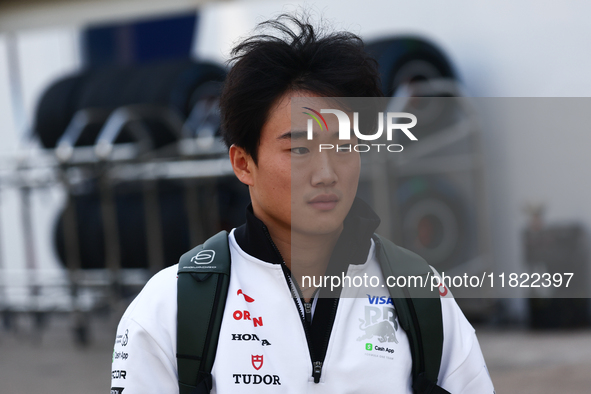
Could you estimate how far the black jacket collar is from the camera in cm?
166

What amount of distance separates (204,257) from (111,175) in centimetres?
471

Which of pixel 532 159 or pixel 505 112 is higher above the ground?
pixel 505 112

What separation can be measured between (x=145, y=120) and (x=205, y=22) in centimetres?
157

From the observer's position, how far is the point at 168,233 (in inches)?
259

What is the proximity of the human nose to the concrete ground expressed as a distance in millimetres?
3231

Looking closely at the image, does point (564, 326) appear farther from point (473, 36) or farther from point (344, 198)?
point (344, 198)

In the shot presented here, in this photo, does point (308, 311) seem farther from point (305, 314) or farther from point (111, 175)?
point (111, 175)

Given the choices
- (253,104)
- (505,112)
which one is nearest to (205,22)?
(505,112)

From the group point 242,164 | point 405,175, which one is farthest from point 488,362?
point 242,164

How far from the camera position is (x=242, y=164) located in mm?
1726

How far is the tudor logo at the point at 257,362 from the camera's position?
1535mm

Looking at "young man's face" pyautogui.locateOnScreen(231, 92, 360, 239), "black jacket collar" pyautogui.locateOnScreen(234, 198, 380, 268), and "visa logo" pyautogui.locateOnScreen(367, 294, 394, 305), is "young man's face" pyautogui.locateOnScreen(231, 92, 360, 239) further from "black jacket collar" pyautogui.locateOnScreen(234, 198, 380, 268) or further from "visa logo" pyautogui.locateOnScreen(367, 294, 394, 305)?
"visa logo" pyautogui.locateOnScreen(367, 294, 394, 305)

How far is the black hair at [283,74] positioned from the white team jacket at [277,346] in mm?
359

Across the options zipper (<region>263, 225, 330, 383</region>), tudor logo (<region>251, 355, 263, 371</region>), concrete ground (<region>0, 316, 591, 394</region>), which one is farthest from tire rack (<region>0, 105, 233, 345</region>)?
tudor logo (<region>251, 355, 263, 371</region>)
